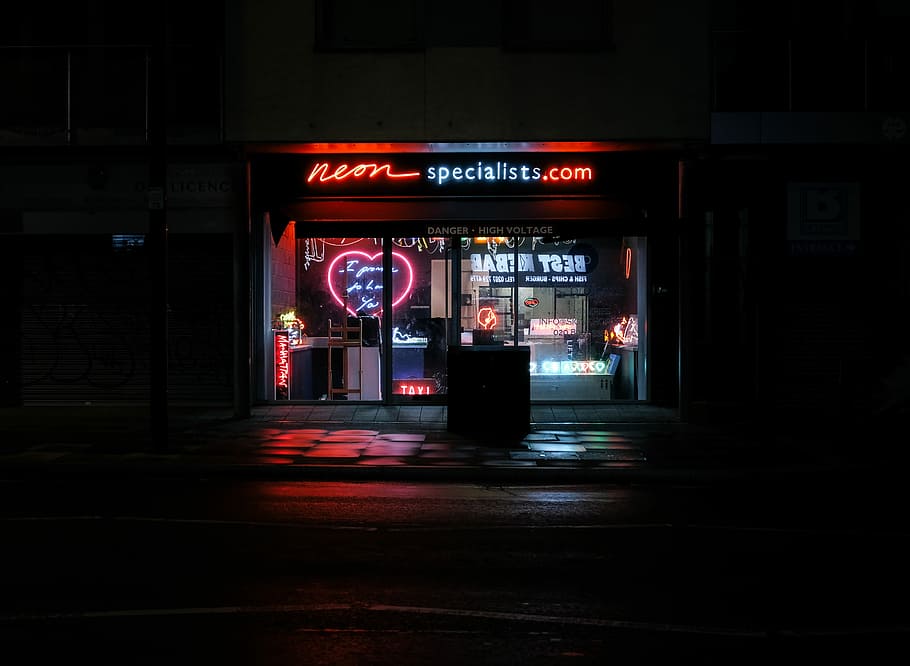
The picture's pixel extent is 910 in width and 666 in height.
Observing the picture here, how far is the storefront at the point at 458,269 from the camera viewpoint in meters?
17.4

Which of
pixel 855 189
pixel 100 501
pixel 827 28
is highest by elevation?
pixel 827 28

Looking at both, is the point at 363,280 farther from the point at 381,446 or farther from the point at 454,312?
the point at 381,446

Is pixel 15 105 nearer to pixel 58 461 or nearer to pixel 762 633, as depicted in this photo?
pixel 58 461

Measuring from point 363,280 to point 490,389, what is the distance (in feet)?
13.3

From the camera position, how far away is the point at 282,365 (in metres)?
17.9

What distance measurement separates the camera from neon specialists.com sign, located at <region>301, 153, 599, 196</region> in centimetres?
1731

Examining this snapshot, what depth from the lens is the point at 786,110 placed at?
55.3 ft

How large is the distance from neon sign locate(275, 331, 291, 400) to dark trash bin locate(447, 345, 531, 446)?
159 inches

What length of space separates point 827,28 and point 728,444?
7.67m

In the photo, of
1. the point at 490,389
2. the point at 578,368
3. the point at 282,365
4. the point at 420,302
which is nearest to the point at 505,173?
the point at 420,302

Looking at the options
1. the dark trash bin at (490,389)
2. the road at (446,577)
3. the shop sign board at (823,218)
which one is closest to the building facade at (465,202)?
the shop sign board at (823,218)

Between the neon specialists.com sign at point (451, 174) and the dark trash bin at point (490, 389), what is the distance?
11.9ft

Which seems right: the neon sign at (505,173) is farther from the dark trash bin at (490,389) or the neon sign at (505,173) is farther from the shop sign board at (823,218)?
the dark trash bin at (490,389)

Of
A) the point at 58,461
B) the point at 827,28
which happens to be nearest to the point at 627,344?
the point at 827,28
